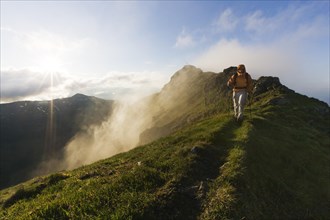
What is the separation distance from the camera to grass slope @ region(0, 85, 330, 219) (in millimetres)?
12031

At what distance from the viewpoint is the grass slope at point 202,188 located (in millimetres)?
12031

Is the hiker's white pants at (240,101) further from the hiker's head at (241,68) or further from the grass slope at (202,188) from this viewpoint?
the grass slope at (202,188)

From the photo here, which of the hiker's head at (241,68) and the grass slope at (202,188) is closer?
the grass slope at (202,188)

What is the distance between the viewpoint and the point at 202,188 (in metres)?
Result: 13.6

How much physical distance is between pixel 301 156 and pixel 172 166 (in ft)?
30.1

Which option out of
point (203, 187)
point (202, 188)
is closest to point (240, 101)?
point (203, 187)

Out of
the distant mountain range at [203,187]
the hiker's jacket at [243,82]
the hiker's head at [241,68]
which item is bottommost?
the distant mountain range at [203,187]

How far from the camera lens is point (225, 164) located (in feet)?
53.8

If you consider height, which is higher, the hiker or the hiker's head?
the hiker's head

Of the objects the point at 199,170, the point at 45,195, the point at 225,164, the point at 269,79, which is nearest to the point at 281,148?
the point at 225,164

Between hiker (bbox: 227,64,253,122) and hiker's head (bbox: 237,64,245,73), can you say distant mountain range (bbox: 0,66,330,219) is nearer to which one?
hiker (bbox: 227,64,253,122)

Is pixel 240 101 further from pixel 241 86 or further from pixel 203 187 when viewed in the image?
pixel 203 187

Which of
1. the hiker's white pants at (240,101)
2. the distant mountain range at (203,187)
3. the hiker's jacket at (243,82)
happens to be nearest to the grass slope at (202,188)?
the distant mountain range at (203,187)

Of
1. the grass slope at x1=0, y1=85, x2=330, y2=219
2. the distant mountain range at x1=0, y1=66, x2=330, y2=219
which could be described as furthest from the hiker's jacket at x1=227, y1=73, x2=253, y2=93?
the grass slope at x1=0, y1=85, x2=330, y2=219
